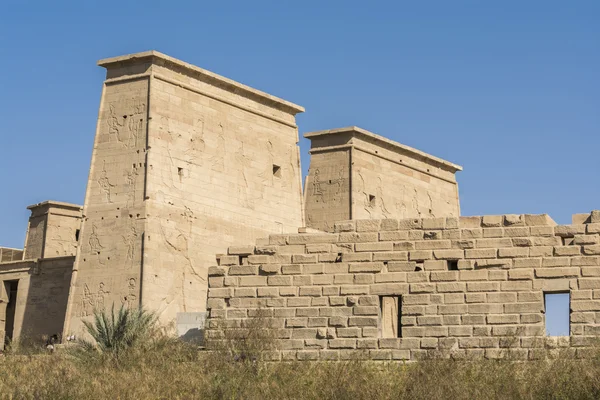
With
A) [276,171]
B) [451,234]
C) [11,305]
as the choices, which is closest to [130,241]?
[276,171]

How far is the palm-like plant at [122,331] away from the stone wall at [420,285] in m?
1.35

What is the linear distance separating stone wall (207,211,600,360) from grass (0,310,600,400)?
481 millimetres

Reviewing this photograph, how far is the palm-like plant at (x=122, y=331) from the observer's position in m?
18.9

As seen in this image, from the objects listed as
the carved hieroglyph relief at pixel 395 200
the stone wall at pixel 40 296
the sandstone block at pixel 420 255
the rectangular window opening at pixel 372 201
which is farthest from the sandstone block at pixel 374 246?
the rectangular window opening at pixel 372 201

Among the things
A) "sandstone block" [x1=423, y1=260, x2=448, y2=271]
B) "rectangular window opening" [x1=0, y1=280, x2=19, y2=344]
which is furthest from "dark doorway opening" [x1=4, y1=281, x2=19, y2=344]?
"sandstone block" [x1=423, y1=260, x2=448, y2=271]

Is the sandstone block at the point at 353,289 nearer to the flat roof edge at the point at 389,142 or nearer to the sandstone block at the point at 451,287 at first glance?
the sandstone block at the point at 451,287

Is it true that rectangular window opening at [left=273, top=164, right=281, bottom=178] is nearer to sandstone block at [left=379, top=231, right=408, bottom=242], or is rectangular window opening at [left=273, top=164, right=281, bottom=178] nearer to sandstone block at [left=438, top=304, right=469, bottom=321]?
sandstone block at [left=379, top=231, right=408, bottom=242]

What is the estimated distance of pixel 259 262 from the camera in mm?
18469

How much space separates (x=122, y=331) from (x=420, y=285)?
5.09m

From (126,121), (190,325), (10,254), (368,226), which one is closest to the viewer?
(368,226)

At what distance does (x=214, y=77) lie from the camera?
27.6 meters

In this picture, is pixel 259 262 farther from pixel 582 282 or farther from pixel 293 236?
pixel 582 282

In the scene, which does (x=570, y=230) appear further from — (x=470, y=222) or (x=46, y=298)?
(x=46, y=298)

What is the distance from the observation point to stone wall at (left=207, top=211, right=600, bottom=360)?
1673cm
